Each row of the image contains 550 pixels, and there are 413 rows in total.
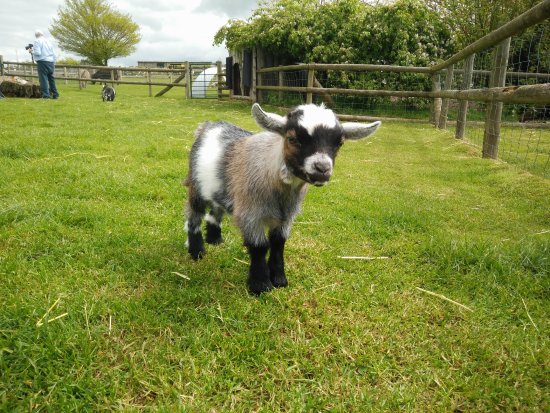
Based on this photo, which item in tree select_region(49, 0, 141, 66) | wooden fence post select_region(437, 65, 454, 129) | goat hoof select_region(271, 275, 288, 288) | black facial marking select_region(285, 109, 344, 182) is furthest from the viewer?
tree select_region(49, 0, 141, 66)

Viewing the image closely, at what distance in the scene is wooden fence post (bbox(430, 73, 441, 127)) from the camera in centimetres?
1056

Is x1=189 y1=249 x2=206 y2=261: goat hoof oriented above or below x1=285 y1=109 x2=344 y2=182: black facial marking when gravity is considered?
below

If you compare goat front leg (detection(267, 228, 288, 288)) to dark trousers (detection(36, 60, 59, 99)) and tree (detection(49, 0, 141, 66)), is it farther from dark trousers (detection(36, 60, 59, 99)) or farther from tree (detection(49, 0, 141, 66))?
tree (detection(49, 0, 141, 66))

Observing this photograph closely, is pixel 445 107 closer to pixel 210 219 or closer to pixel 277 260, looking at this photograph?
pixel 210 219

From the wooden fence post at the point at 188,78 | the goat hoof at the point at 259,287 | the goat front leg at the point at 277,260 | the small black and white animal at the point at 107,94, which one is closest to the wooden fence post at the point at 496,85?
the goat front leg at the point at 277,260

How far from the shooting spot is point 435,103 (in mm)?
11047

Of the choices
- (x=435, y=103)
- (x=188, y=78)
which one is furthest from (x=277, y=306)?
(x=188, y=78)

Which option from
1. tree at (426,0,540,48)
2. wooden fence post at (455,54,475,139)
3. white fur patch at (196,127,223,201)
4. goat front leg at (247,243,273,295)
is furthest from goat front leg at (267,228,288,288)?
tree at (426,0,540,48)

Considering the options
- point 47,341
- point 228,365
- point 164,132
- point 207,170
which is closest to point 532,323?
point 228,365

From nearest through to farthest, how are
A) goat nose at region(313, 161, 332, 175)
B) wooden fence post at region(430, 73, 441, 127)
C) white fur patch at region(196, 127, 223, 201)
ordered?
goat nose at region(313, 161, 332, 175)
white fur patch at region(196, 127, 223, 201)
wooden fence post at region(430, 73, 441, 127)

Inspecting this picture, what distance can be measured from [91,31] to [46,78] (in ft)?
121

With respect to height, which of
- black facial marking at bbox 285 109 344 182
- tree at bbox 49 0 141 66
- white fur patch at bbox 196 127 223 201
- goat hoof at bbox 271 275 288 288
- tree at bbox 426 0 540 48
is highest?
tree at bbox 49 0 141 66

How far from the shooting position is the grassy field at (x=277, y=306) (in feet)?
6.08

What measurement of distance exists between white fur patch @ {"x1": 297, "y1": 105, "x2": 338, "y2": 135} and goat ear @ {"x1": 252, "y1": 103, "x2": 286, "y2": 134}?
0.17 metres
